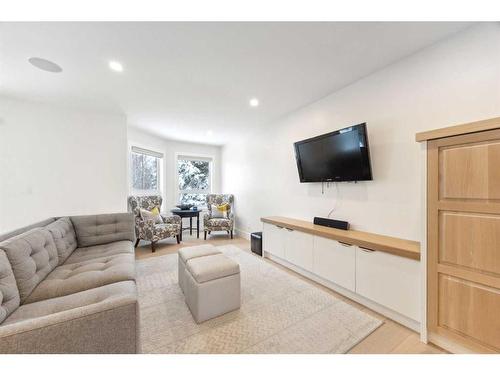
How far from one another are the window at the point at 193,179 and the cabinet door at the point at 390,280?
462 centimetres

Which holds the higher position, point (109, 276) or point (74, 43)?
point (74, 43)

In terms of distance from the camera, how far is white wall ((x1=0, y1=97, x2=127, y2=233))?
284cm

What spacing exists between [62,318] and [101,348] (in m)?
0.21

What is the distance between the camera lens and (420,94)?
6.23ft

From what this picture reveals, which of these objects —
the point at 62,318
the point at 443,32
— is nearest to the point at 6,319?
the point at 62,318

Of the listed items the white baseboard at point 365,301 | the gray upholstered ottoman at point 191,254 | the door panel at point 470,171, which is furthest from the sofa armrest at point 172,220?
the door panel at point 470,171

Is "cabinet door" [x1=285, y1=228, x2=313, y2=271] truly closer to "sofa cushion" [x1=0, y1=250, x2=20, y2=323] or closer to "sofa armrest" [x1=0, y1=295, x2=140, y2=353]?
"sofa armrest" [x1=0, y1=295, x2=140, y2=353]

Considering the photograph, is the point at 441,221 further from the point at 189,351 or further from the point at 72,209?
the point at 72,209

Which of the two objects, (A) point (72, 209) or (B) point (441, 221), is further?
(A) point (72, 209)

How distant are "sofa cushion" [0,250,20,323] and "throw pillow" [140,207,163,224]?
254 centimetres

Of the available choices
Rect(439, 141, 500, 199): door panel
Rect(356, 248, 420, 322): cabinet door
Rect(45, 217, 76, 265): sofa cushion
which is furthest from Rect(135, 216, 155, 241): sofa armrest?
Rect(439, 141, 500, 199): door panel

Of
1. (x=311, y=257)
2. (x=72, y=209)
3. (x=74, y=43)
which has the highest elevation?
(x=74, y=43)

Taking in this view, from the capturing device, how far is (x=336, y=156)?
98.1 inches

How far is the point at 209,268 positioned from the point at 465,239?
1898 millimetres
